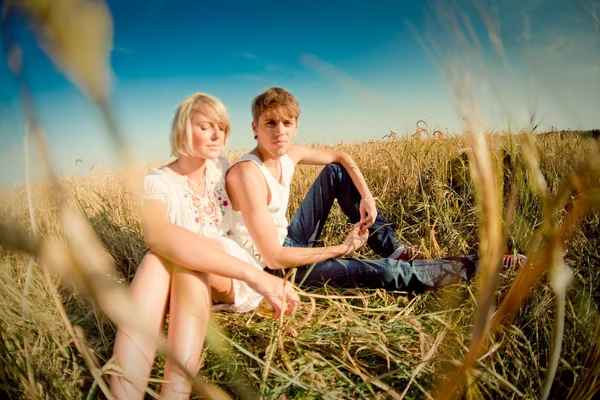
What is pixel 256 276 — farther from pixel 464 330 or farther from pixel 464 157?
pixel 464 157

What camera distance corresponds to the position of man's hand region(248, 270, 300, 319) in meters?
1.05

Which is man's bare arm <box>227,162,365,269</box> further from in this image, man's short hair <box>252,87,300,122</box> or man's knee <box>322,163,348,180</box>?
man's knee <box>322,163,348,180</box>

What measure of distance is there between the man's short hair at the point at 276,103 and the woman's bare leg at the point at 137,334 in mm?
900

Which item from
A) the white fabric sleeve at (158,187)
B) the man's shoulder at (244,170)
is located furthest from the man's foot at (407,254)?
the white fabric sleeve at (158,187)

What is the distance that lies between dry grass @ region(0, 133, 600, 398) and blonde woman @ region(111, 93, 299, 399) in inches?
5.4

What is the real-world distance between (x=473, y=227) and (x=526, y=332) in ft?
3.49

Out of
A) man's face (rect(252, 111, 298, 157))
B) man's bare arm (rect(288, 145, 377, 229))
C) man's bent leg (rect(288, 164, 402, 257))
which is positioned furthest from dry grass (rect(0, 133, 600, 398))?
man's face (rect(252, 111, 298, 157))

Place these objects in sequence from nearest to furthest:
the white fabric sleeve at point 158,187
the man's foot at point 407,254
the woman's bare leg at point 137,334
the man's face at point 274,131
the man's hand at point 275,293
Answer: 1. the woman's bare leg at point 137,334
2. the man's hand at point 275,293
3. the white fabric sleeve at point 158,187
4. the man's face at point 274,131
5. the man's foot at point 407,254

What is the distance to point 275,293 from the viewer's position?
1.08 metres

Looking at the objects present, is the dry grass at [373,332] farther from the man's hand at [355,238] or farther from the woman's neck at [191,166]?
the woman's neck at [191,166]

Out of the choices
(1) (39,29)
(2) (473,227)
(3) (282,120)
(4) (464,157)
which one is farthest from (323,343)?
(4) (464,157)

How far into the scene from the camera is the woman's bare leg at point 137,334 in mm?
937

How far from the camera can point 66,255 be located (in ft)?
0.68

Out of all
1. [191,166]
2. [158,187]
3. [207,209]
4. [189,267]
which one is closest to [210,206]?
[207,209]
